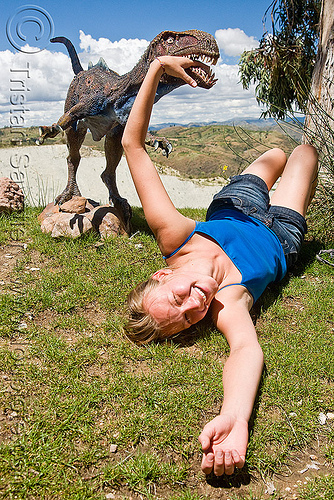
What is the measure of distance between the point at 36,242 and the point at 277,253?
2354 millimetres

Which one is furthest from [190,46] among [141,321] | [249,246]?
[141,321]

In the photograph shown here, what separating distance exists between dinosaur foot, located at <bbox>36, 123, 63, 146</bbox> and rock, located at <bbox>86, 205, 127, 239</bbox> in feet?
3.07

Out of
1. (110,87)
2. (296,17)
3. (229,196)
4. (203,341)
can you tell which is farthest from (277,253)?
(296,17)

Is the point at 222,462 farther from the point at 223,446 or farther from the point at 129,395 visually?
the point at 129,395

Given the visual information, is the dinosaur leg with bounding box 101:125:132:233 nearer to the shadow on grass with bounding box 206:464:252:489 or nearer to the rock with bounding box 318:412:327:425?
the rock with bounding box 318:412:327:425

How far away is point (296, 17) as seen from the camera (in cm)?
918

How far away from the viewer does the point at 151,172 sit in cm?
264

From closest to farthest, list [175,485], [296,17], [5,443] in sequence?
1. [175,485]
2. [5,443]
3. [296,17]

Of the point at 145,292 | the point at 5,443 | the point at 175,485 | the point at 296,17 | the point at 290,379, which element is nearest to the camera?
the point at 175,485

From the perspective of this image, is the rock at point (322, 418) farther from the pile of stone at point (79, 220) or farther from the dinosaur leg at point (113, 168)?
the dinosaur leg at point (113, 168)

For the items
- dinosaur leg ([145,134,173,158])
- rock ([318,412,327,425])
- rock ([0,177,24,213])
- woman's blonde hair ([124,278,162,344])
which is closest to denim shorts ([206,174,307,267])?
dinosaur leg ([145,134,173,158])

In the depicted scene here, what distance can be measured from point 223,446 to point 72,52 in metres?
4.40

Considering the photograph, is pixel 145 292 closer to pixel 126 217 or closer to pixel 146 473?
pixel 146 473

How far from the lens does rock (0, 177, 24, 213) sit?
4.71 metres
